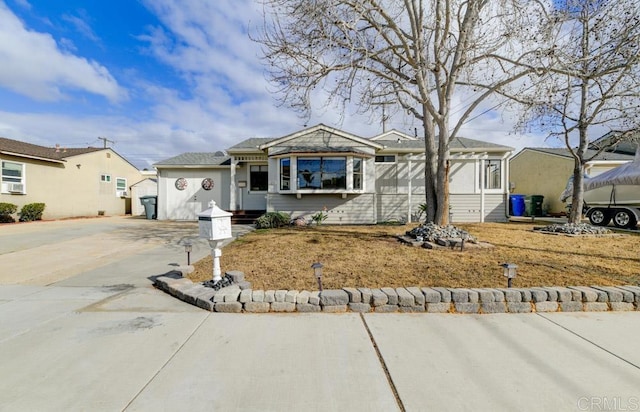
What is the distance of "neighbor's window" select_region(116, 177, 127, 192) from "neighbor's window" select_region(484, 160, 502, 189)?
22.7 m

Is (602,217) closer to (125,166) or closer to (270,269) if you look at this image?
(270,269)

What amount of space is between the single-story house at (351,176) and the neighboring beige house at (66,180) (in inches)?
235

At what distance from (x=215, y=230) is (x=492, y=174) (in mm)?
14156

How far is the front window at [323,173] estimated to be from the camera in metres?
12.5

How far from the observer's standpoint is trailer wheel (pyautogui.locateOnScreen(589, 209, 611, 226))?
11.7m

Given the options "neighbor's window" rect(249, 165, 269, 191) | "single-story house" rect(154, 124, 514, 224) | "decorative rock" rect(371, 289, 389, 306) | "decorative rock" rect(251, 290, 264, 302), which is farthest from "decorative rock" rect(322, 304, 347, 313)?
"neighbor's window" rect(249, 165, 269, 191)

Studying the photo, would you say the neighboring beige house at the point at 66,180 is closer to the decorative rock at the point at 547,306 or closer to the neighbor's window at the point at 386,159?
the neighbor's window at the point at 386,159

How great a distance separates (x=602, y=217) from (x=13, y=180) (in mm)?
26726

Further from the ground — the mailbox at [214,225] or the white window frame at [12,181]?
the white window frame at [12,181]

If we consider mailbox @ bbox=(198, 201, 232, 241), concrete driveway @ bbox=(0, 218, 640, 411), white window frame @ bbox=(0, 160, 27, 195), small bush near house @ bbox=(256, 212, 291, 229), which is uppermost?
white window frame @ bbox=(0, 160, 27, 195)

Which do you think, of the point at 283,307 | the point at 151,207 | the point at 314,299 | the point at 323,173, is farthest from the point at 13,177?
the point at 314,299

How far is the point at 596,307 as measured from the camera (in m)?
3.69

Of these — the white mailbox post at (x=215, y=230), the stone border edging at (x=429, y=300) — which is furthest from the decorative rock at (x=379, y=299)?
the white mailbox post at (x=215, y=230)

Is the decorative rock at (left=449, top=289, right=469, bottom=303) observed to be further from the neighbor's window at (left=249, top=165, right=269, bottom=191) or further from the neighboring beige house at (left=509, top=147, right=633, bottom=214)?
the neighboring beige house at (left=509, top=147, right=633, bottom=214)
